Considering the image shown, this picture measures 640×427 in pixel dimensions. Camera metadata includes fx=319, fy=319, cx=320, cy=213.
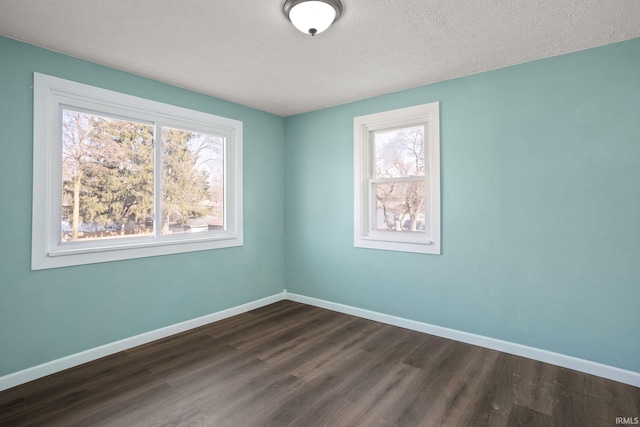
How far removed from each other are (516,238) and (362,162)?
5.97ft

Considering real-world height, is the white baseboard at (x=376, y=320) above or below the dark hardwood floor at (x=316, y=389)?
above

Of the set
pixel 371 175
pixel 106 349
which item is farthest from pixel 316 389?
pixel 371 175

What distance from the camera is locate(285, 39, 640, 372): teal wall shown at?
2455 millimetres

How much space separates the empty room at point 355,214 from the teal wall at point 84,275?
17 mm

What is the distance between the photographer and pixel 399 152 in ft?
12.2

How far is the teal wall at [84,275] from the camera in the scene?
2.39 meters

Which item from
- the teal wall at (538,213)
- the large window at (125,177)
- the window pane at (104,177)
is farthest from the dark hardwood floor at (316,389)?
the window pane at (104,177)

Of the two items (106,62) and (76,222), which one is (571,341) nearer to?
(76,222)

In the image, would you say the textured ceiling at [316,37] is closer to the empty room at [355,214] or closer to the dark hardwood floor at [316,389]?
the empty room at [355,214]

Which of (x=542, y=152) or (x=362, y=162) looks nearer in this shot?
(x=542, y=152)

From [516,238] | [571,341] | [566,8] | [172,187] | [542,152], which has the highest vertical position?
[566,8]

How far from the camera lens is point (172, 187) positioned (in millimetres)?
3432

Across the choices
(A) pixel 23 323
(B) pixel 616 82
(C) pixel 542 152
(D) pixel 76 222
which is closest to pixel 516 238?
(C) pixel 542 152

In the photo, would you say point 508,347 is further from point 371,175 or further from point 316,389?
point 371,175
